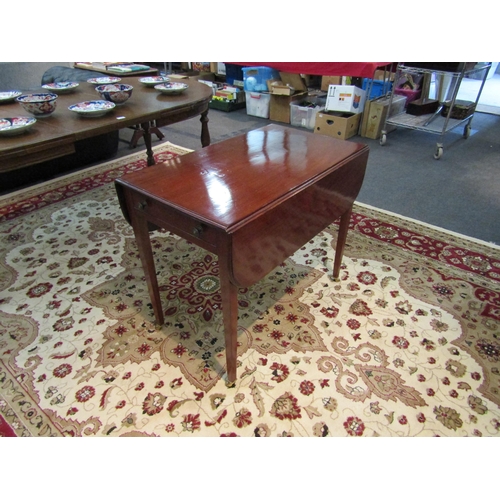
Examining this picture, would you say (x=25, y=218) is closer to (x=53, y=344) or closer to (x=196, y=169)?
(x=53, y=344)

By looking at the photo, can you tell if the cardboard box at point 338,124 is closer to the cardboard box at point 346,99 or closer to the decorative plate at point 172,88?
the cardboard box at point 346,99

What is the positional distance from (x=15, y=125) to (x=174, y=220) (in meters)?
0.89

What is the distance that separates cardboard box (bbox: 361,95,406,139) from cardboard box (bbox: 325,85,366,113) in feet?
0.32

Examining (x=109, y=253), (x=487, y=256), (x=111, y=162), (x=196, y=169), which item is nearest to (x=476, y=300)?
(x=487, y=256)

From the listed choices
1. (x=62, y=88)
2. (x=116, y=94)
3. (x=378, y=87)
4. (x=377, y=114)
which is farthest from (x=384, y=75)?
(x=62, y=88)

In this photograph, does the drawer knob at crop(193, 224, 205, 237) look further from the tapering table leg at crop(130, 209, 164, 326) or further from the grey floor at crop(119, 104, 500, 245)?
the grey floor at crop(119, 104, 500, 245)

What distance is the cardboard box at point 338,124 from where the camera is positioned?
127 inches

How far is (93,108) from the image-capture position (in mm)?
1643

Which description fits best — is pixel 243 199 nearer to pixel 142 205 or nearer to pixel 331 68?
pixel 142 205

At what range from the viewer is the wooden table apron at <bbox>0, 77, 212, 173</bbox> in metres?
1.35

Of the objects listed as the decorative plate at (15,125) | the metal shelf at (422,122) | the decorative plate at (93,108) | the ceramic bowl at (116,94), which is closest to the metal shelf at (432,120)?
the metal shelf at (422,122)

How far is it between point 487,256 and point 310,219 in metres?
1.23

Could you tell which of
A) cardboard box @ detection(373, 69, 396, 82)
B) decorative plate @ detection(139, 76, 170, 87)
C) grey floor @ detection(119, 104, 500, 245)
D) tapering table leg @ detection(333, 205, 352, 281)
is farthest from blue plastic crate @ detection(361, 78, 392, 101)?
tapering table leg @ detection(333, 205, 352, 281)

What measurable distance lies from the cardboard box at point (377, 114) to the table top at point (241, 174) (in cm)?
210
